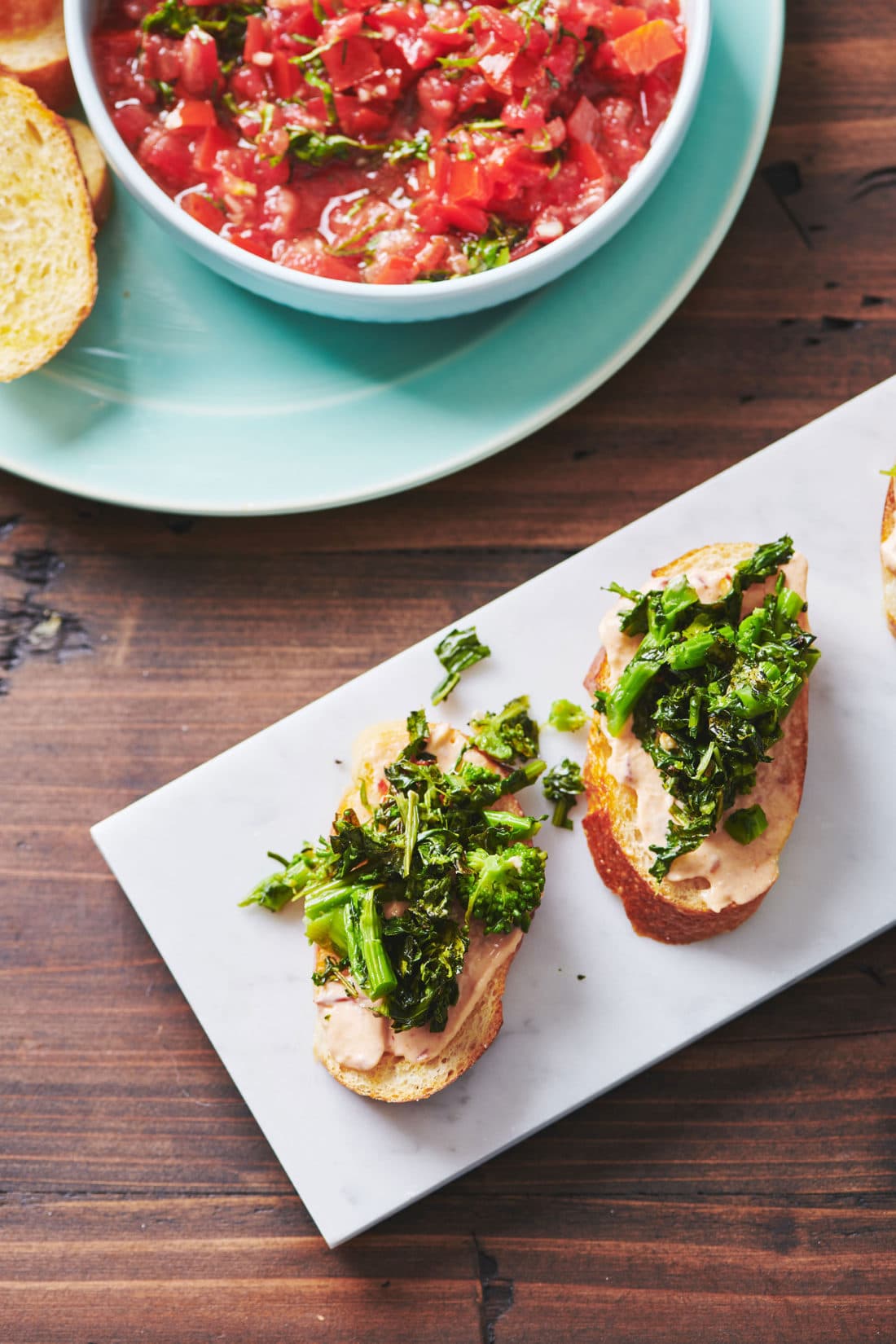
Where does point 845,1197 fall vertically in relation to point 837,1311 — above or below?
above

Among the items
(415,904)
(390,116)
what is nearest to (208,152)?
(390,116)

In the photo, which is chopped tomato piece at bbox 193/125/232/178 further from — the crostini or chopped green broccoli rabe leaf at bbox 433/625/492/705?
the crostini

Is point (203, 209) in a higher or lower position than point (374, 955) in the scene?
higher

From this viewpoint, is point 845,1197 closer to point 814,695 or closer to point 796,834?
point 796,834

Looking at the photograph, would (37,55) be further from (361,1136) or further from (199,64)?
(361,1136)

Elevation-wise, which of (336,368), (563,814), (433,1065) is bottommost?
(433,1065)

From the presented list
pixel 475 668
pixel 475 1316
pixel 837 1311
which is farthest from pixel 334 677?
pixel 837 1311

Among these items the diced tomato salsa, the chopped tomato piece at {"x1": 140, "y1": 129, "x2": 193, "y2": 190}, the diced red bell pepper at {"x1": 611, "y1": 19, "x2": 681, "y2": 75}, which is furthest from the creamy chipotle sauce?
the chopped tomato piece at {"x1": 140, "y1": 129, "x2": 193, "y2": 190}
